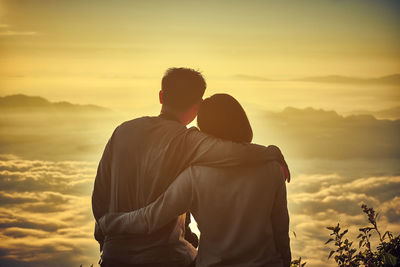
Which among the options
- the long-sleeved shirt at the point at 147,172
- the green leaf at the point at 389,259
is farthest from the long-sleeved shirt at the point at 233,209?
the green leaf at the point at 389,259

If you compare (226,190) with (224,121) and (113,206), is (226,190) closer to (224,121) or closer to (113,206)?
(224,121)

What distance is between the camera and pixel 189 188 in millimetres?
3287

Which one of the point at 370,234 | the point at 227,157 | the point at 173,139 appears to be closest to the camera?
the point at 227,157

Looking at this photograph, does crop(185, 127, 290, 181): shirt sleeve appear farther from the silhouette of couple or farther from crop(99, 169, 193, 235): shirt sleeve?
crop(99, 169, 193, 235): shirt sleeve

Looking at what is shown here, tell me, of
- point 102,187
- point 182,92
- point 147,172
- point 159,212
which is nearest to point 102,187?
point 102,187

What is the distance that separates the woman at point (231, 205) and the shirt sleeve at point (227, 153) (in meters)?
0.05

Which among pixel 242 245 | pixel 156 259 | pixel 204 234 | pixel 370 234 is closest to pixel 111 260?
pixel 156 259

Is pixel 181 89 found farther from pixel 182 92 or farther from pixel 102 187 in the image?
pixel 102 187

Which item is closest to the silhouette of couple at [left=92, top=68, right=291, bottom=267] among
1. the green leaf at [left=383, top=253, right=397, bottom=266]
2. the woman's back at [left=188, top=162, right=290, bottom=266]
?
the woman's back at [left=188, top=162, right=290, bottom=266]

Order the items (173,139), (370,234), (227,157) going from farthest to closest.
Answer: (370,234) < (173,139) < (227,157)

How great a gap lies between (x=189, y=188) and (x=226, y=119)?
0.51 metres

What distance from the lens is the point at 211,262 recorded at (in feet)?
10.8

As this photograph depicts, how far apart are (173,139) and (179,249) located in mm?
779

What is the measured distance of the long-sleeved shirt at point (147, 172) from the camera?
349 cm
